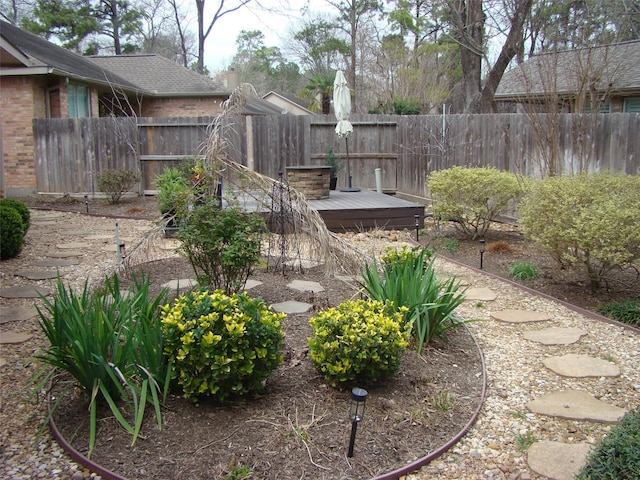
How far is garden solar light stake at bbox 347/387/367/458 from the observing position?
8.73 feet

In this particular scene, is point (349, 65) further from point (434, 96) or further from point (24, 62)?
point (24, 62)

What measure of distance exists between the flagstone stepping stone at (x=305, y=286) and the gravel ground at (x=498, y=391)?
52.4 inches

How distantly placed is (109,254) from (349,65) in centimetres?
2587

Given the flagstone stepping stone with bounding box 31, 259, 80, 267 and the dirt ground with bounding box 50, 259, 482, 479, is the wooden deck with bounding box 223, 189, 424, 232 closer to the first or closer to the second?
the flagstone stepping stone with bounding box 31, 259, 80, 267

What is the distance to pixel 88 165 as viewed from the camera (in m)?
13.2

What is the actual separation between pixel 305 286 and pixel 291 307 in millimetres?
724

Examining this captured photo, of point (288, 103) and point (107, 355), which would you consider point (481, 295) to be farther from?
point (288, 103)

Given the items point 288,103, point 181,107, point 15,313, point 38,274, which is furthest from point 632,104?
point 288,103

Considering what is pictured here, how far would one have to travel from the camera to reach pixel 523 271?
627 centimetres

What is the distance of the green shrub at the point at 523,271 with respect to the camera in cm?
623

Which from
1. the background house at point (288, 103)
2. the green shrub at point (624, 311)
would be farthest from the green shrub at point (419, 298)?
the background house at point (288, 103)

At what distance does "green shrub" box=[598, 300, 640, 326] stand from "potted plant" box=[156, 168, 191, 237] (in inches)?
146

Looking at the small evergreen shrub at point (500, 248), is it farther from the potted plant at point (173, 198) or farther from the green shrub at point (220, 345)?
the green shrub at point (220, 345)

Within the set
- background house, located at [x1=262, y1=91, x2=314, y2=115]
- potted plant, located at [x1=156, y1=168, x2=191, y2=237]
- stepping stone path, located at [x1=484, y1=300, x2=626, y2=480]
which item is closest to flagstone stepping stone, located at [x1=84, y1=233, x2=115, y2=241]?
potted plant, located at [x1=156, y1=168, x2=191, y2=237]
